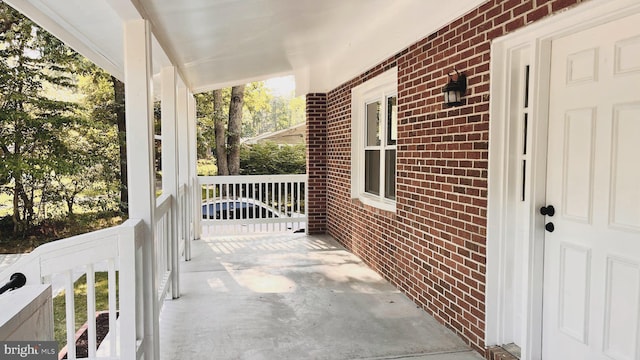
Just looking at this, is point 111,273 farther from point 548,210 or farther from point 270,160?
point 270,160

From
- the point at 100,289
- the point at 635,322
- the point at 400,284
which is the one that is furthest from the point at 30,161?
the point at 635,322

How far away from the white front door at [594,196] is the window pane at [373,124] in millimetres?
2999

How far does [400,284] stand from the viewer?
4.38m

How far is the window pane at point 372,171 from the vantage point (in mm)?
5492

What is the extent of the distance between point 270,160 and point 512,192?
14337mm

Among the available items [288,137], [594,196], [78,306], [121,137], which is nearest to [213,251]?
[78,306]

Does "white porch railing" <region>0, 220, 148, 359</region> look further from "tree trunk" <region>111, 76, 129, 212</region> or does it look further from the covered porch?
"tree trunk" <region>111, 76, 129, 212</region>

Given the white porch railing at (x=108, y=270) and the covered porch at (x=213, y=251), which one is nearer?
the white porch railing at (x=108, y=270)

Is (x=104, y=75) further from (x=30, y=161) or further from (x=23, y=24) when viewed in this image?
(x=30, y=161)

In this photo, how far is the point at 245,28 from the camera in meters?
3.81

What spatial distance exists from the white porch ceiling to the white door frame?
597mm

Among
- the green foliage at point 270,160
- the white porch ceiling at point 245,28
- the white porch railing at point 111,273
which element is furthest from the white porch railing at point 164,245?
the green foliage at point 270,160

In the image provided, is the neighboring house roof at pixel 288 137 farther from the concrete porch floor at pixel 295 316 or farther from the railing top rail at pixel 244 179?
the concrete porch floor at pixel 295 316

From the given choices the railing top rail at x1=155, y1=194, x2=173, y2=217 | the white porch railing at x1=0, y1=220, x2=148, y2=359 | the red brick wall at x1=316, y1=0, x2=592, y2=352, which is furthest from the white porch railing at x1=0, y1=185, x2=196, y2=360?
the red brick wall at x1=316, y1=0, x2=592, y2=352
